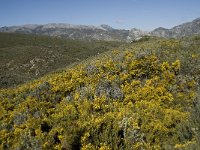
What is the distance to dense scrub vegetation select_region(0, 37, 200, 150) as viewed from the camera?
9505 millimetres

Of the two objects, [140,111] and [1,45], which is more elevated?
[140,111]

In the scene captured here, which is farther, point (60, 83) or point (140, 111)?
point (60, 83)

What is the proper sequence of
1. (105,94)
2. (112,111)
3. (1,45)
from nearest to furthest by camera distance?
(112,111) < (105,94) < (1,45)

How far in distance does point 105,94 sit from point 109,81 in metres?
1.00

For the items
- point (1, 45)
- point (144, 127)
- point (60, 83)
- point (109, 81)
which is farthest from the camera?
point (1, 45)

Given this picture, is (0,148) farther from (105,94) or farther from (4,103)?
(105,94)

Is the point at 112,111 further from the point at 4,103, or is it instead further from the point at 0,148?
the point at 4,103

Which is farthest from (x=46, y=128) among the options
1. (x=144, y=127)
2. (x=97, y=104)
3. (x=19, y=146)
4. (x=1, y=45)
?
(x=1, y=45)

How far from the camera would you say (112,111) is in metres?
11.0

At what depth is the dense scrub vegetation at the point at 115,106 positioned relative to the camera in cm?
950

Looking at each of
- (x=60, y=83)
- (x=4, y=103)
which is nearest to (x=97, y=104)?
(x=60, y=83)

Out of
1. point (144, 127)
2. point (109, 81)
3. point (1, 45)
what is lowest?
point (1, 45)

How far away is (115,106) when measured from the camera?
11.1m

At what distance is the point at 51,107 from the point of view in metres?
13.0
